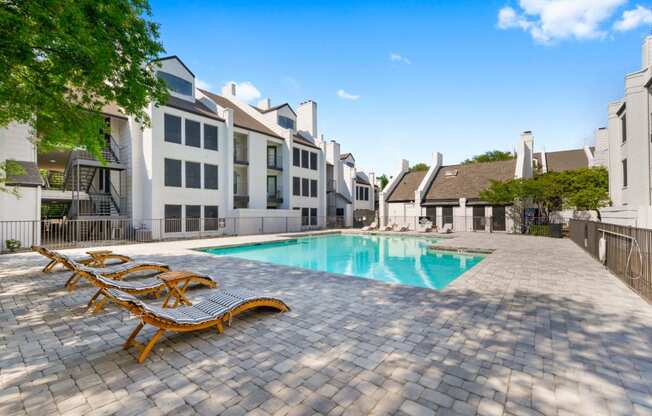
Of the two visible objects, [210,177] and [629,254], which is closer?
[629,254]

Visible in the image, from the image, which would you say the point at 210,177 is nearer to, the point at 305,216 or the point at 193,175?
the point at 193,175

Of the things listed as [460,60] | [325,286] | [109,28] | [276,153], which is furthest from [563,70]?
[276,153]

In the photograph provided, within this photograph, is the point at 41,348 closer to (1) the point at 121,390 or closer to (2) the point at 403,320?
(1) the point at 121,390

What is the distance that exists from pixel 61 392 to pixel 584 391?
5.16 meters

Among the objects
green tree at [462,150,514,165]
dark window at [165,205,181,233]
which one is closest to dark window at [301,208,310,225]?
dark window at [165,205,181,233]

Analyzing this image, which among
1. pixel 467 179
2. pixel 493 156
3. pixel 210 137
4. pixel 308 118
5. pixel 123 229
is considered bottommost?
pixel 123 229

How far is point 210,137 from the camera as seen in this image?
2234cm

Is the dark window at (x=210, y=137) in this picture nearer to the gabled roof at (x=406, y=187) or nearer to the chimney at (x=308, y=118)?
the chimney at (x=308, y=118)

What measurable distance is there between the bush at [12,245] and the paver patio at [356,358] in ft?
29.8

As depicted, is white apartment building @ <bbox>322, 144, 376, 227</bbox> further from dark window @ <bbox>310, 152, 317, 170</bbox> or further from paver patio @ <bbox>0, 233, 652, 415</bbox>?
paver patio @ <bbox>0, 233, 652, 415</bbox>

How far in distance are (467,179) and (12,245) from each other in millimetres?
32490

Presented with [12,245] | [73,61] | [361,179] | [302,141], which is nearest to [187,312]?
[73,61]

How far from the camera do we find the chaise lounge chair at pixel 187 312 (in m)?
3.53

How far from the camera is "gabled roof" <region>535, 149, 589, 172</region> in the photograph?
38656 millimetres
